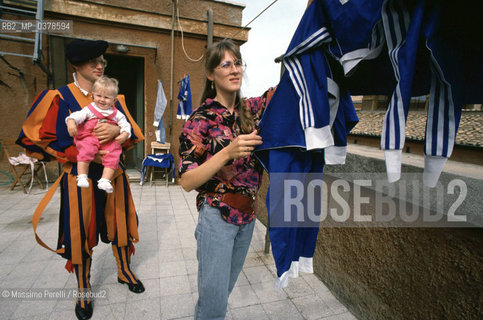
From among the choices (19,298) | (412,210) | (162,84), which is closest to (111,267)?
(19,298)

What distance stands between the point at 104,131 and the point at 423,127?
51.6 feet

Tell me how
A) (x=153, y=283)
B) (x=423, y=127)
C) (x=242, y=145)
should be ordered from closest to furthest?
(x=242, y=145) → (x=153, y=283) → (x=423, y=127)

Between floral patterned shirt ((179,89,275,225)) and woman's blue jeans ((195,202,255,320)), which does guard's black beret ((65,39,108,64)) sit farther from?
woman's blue jeans ((195,202,255,320))

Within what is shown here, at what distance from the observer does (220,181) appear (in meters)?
1.52

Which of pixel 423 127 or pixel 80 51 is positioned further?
pixel 423 127

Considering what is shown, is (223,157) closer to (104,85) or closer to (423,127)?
(104,85)

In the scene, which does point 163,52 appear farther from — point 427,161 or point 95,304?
point 427,161

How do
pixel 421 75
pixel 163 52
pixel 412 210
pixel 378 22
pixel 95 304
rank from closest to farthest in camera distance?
pixel 378 22
pixel 421 75
pixel 412 210
pixel 95 304
pixel 163 52

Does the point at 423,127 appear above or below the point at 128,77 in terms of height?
below

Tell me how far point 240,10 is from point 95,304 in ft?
26.2

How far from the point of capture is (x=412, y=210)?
1826mm

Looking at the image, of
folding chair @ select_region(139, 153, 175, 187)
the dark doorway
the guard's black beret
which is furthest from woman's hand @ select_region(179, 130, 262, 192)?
the dark doorway

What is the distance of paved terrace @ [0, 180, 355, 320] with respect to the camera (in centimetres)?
235

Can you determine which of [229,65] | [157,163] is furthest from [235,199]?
[157,163]
